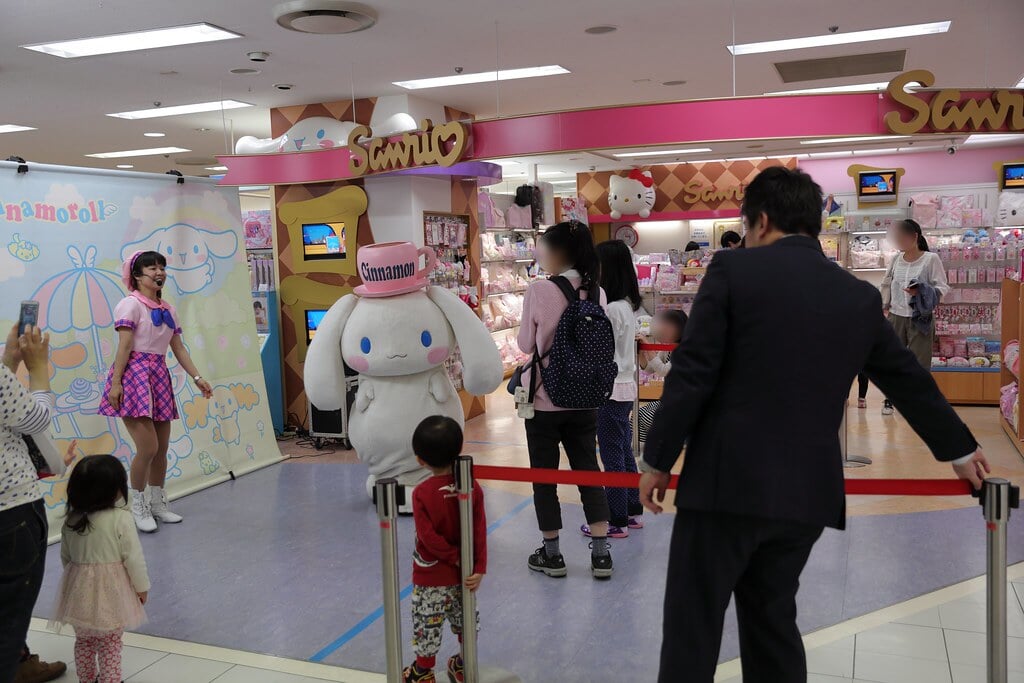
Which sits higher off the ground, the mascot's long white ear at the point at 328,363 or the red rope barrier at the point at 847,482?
the mascot's long white ear at the point at 328,363

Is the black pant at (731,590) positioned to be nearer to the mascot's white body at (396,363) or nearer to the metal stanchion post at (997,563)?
the metal stanchion post at (997,563)

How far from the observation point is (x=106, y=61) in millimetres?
6242

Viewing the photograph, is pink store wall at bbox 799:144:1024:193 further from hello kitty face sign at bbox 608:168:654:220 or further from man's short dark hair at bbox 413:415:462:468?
man's short dark hair at bbox 413:415:462:468

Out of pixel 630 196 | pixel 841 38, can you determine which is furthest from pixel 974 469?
pixel 630 196

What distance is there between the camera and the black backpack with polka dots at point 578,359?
3838mm

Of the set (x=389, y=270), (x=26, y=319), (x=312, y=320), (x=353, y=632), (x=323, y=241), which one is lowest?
(x=353, y=632)

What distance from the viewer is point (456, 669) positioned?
9.70 ft

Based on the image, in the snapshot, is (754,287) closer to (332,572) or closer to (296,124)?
(332,572)

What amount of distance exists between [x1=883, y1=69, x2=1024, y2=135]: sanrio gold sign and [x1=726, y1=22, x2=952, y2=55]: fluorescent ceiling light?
1.54m

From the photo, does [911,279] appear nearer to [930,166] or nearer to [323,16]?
[323,16]

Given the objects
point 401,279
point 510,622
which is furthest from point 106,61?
point 510,622

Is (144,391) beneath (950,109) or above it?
beneath

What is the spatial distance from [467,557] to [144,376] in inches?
113

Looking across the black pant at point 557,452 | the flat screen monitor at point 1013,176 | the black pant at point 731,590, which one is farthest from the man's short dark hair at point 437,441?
the flat screen monitor at point 1013,176
